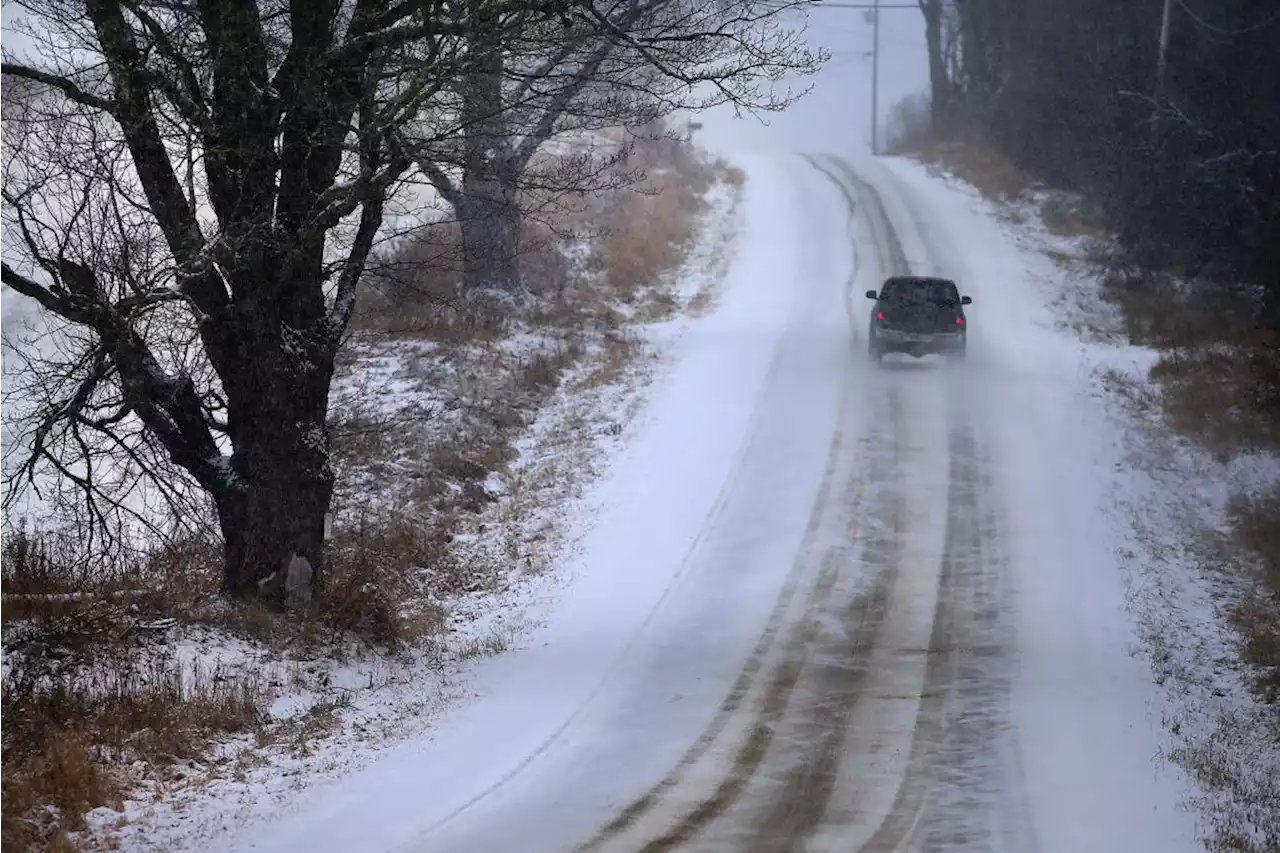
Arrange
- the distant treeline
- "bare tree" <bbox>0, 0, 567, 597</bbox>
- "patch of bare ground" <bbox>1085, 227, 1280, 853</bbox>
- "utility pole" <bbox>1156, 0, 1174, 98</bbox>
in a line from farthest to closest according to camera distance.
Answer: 1. "utility pole" <bbox>1156, 0, 1174, 98</bbox>
2. the distant treeline
3. "bare tree" <bbox>0, 0, 567, 597</bbox>
4. "patch of bare ground" <bbox>1085, 227, 1280, 853</bbox>

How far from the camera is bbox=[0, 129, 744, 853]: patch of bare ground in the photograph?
862 cm

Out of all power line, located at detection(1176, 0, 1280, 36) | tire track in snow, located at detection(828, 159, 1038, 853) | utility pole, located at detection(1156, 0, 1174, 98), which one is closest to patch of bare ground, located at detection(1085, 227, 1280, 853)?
tire track in snow, located at detection(828, 159, 1038, 853)

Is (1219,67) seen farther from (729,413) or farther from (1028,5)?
(1028,5)

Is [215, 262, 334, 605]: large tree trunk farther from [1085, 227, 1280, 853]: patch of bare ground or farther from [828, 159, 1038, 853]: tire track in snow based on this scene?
[1085, 227, 1280, 853]: patch of bare ground

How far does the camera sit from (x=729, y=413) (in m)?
21.7

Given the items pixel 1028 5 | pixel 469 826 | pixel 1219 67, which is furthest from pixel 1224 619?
pixel 1028 5

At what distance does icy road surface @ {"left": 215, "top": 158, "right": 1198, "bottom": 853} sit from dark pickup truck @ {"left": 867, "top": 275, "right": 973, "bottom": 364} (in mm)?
491

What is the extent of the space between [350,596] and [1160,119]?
24236mm

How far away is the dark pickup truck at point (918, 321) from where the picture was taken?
24.8 metres

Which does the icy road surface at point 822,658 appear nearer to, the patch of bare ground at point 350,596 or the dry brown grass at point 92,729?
the patch of bare ground at point 350,596

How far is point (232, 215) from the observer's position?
10906 mm

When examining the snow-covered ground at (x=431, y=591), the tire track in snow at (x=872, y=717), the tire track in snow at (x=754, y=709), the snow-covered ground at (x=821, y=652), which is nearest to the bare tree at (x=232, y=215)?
the snow-covered ground at (x=431, y=591)

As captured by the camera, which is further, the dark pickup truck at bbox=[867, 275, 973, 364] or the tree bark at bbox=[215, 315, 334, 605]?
the dark pickup truck at bbox=[867, 275, 973, 364]

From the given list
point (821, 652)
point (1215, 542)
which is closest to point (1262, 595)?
point (1215, 542)
